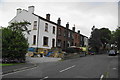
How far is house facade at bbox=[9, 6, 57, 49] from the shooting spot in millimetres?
33875

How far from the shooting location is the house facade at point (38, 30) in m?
33.9

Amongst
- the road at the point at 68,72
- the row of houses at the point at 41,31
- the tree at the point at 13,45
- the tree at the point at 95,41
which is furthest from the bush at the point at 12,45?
the tree at the point at 95,41

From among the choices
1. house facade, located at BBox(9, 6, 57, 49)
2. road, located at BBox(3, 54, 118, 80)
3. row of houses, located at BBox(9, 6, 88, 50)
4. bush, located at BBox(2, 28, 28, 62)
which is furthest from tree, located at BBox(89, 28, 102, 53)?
road, located at BBox(3, 54, 118, 80)

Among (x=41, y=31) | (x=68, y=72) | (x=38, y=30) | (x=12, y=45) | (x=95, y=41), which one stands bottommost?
(x=68, y=72)

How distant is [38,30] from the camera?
33781 millimetres

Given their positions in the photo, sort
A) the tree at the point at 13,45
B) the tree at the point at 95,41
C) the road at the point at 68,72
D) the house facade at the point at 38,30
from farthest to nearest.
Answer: the tree at the point at 95,41 → the house facade at the point at 38,30 → the tree at the point at 13,45 → the road at the point at 68,72

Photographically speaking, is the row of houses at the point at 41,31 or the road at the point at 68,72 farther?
the row of houses at the point at 41,31

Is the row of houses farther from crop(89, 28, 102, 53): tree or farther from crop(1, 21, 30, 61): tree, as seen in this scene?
crop(89, 28, 102, 53): tree

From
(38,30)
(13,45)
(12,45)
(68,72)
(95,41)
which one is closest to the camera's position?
(68,72)

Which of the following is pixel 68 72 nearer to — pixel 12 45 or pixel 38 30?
pixel 12 45

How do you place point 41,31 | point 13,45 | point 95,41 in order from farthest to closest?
1. point 95,41
2. point 41,31
3. point 13,45

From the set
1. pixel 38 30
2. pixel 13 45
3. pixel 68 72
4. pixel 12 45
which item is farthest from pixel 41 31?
pixel 68 72

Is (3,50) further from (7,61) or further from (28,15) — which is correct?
(28,15)

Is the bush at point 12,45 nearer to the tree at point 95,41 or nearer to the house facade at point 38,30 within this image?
the house facade at point 38,30
